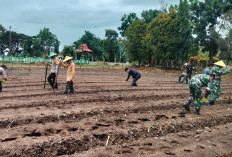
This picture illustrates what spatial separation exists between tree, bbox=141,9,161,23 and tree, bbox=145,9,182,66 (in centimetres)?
1789

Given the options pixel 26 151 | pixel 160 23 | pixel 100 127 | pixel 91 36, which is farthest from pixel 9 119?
pixel 91 36

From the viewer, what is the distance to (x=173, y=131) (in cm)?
497

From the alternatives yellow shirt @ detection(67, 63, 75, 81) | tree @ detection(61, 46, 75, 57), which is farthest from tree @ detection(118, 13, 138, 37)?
yellow shirt @ detection(67, 63, 75, 81)

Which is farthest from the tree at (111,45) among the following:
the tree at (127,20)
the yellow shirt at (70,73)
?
the yellow shirt at (70,73)

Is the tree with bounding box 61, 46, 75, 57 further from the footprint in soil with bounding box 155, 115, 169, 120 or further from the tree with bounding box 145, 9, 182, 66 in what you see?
the footprint in soil with bounding box 155, 115, 169, 120

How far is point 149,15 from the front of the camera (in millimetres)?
49000

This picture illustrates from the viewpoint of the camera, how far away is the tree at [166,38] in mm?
28594

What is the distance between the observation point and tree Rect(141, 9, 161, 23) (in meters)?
48.2

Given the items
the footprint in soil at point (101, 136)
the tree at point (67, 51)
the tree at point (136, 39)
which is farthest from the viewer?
the tree at point (67, 51)

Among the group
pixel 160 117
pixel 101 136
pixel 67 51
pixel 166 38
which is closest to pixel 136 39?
pixel 166 38

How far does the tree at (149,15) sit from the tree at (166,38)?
58.7ft

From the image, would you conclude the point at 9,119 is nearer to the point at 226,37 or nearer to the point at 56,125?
the point at 56,125

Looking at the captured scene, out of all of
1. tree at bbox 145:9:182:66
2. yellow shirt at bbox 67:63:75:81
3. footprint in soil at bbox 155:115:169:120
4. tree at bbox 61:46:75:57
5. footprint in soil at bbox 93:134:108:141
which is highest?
tree at bbox 145:9:182:66

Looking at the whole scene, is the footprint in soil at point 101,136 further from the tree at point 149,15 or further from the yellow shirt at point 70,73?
the tree at point 149,15
